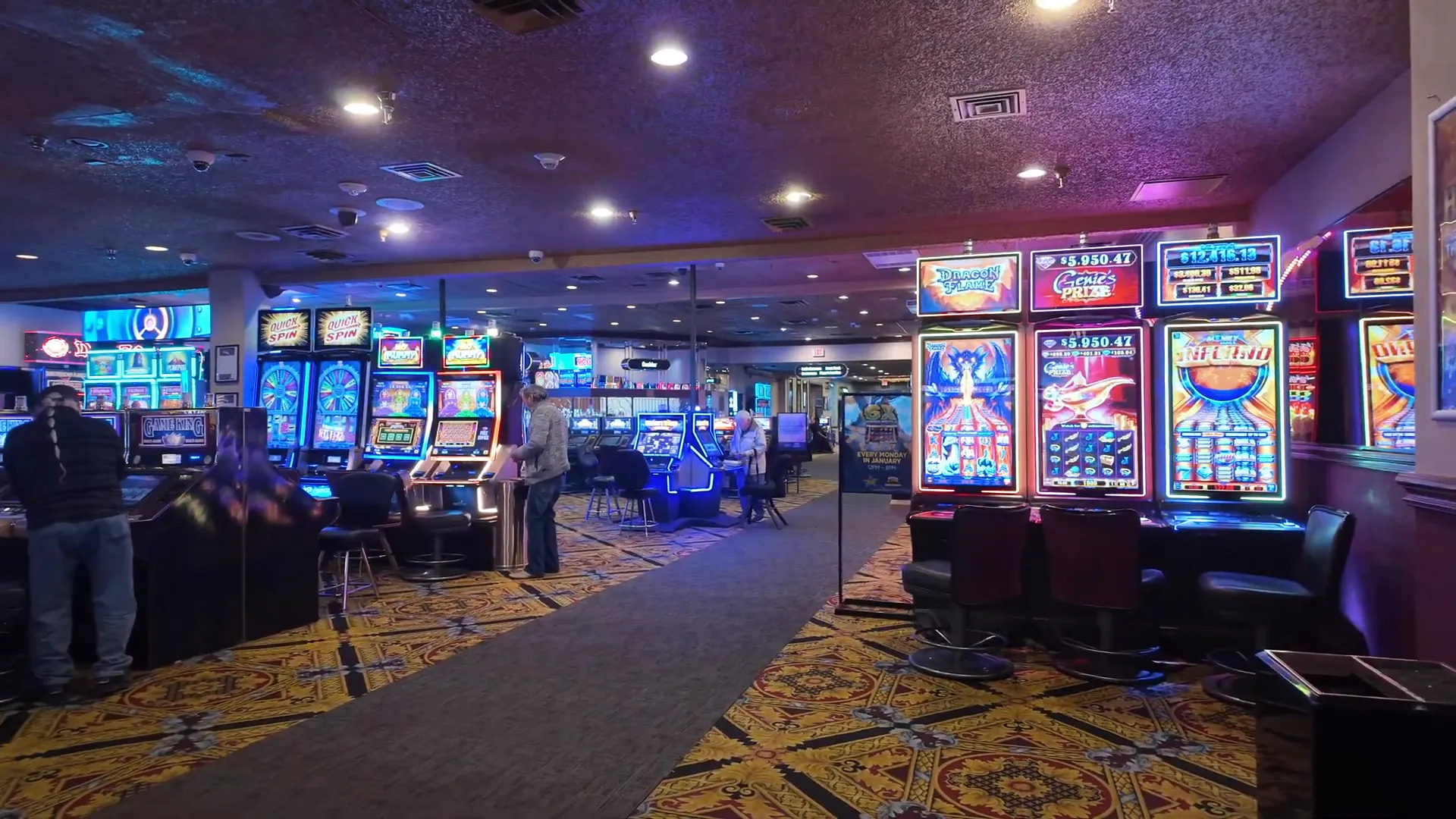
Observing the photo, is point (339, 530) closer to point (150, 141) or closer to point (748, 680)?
point (150, 141)

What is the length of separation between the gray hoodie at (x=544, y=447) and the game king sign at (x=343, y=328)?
188 cm

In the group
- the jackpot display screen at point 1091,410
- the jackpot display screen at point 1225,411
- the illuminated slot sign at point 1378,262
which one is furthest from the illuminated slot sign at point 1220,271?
the illuminated slot sign at point 1378,262

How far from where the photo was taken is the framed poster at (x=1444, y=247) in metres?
2.33

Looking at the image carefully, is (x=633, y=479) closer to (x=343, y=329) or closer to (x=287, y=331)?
(x=343, y=329)

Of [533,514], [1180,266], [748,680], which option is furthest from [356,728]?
[1180,266]

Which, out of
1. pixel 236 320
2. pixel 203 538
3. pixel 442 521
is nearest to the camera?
pixel 203 538

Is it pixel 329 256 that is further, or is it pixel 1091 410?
pixel 329 256

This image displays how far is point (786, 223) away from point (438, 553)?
4006 millimetres

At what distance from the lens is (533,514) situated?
652 centimetres

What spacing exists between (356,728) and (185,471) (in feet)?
6.39

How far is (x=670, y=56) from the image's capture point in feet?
13.0

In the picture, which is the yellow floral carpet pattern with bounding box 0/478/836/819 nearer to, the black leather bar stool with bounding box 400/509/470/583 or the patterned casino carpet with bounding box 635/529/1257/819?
the black leather bar stool with bounding box 400/509/470/583

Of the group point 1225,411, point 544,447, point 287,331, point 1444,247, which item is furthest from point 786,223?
point 1444,247

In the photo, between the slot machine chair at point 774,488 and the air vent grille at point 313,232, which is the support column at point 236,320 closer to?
the air vent grille at point 313,232
